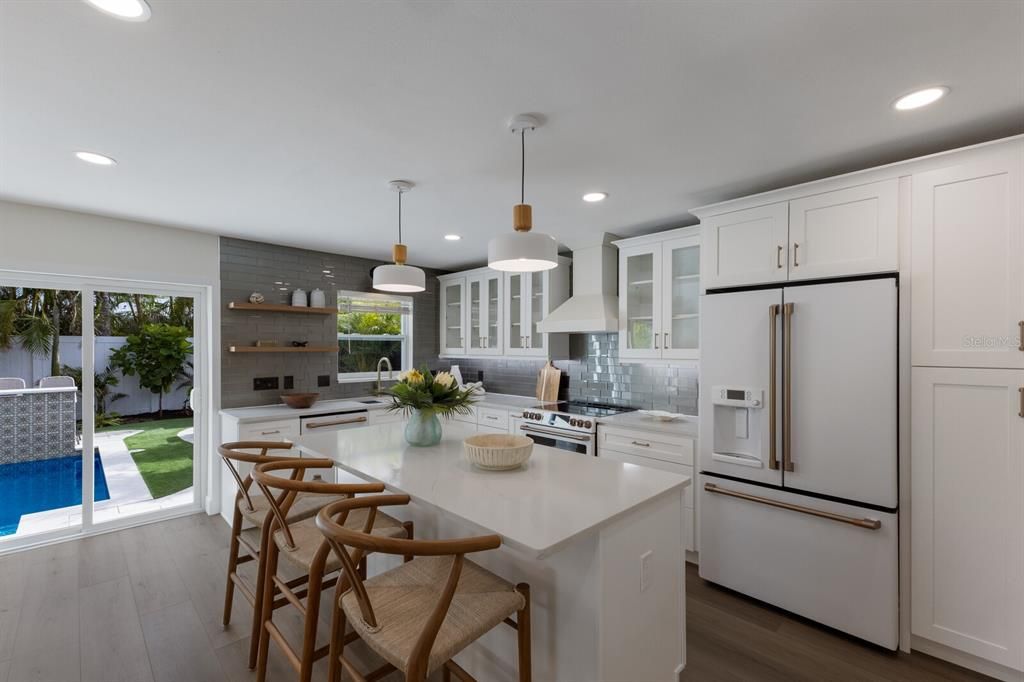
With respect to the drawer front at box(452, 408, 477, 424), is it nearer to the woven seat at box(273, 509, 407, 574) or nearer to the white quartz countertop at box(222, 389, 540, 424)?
the white quartz countertop at box(222, 389, 540, 424)

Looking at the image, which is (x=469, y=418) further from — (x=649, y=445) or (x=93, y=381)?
(x=93, y=381)

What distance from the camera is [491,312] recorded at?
5156 mm

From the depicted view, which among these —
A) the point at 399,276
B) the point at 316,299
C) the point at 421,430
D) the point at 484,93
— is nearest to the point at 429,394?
the point at 421,430

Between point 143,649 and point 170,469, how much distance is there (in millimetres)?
2255

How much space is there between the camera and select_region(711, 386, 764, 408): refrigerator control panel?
8.72ft

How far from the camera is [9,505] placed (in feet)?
11.3

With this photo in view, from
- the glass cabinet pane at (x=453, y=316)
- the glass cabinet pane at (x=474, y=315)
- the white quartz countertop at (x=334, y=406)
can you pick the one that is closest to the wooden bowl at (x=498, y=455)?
the white quartz countertop at (x=334, y=406)

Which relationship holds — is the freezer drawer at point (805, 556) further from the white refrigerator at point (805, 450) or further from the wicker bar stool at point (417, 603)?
the wicker bar stool at point (417, 603)

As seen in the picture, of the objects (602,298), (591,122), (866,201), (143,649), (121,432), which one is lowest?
(143,649)

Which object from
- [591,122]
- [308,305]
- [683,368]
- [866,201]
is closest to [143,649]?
[308,305]

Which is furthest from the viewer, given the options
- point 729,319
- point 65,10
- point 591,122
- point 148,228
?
point 148,228

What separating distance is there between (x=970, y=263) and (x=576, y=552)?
2.26m

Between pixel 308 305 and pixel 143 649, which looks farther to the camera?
pixel 308 305

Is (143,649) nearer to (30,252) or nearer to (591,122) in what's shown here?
(30,252)
